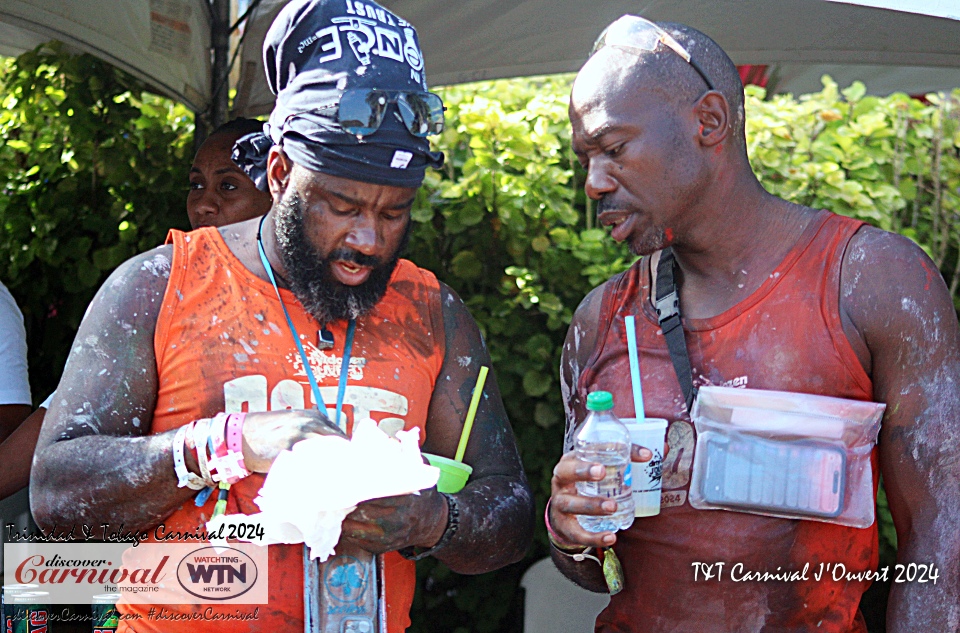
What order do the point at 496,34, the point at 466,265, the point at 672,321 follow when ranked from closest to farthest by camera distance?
the point at 672,321, the point at 496,34, the point at 466,265

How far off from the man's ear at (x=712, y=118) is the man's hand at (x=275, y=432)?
3.95 feet

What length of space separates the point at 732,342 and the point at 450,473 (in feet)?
2.55

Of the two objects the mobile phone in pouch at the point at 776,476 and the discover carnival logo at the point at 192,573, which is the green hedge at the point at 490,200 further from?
the discover carnival logo at the point at 192,573

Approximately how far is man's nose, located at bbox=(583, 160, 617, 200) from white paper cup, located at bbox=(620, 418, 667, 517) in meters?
0.60

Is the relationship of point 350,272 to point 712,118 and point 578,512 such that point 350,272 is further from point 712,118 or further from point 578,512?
point 712,118

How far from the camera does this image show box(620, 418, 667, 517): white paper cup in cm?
233

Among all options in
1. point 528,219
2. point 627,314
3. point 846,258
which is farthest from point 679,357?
point 528,219

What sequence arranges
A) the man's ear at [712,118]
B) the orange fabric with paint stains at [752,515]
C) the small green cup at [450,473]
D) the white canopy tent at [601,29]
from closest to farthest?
the orange fabric with paint stains at [752,515] → the small green cup at [450,473] → the man's ear at [712,118] → the white canopy tent at [601,29]

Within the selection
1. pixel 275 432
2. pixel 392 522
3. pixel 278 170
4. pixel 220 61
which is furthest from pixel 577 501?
pixel 220 61

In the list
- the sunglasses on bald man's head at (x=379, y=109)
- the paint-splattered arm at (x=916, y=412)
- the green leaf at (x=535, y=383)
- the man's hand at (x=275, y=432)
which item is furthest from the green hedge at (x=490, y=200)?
the man's hand at (x=275, y=432)

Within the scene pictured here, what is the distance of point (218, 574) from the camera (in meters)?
2.37

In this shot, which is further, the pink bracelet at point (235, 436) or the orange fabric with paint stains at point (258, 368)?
the orange fabric with paint stains at point (258, 368)

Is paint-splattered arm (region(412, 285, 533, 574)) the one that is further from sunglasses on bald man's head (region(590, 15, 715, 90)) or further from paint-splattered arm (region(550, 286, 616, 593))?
sunglasses on bald man's head (region(590, 15, 715, 90))

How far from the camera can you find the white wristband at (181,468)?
221 cm
